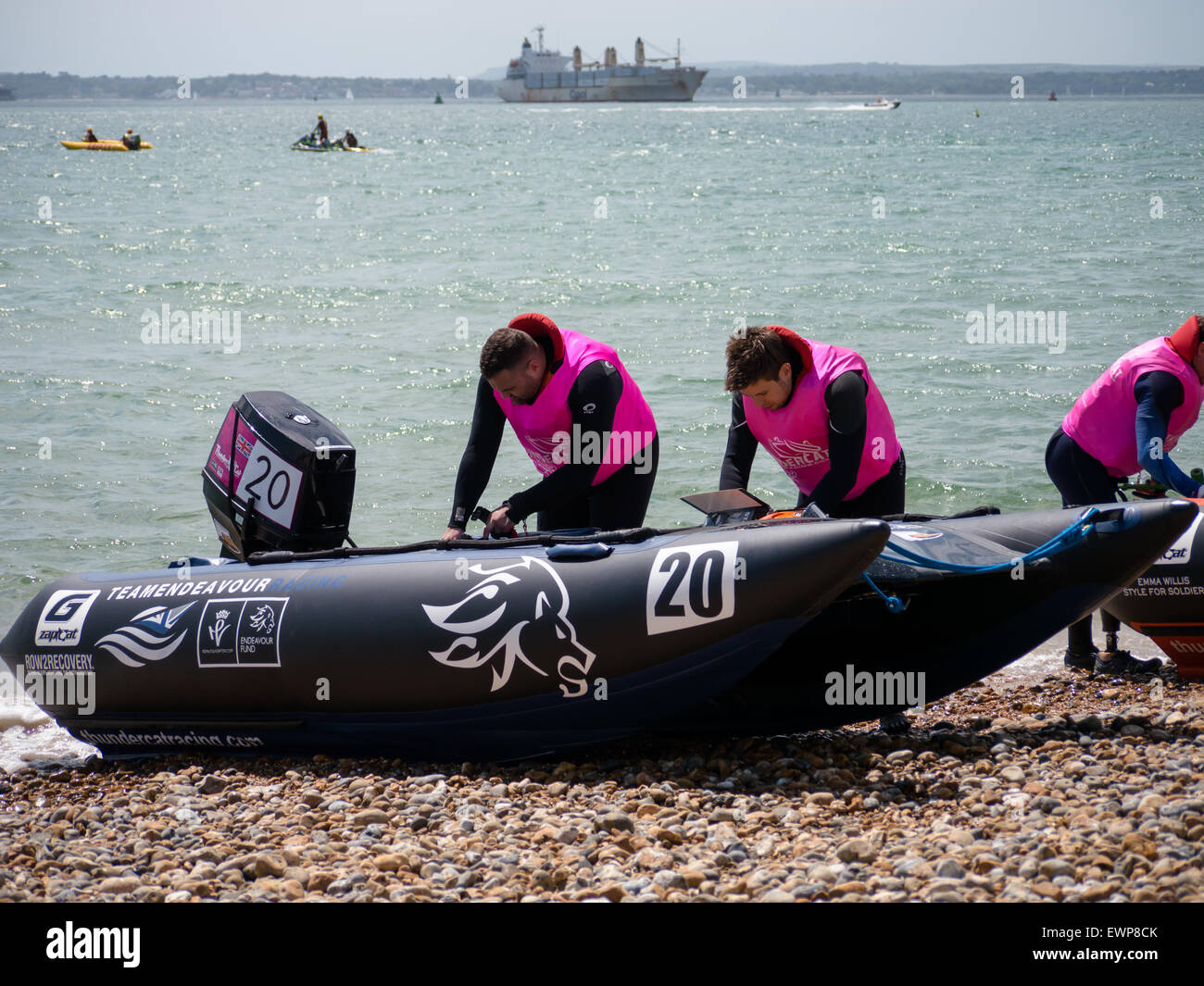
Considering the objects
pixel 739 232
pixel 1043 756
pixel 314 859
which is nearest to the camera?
pixel 314 859

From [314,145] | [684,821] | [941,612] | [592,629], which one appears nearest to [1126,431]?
[941,612]

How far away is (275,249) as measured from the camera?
21.8 metres

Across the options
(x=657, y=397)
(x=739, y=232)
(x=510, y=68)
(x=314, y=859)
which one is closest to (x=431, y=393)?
(x=657, y=397)

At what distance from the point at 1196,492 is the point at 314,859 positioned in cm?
333

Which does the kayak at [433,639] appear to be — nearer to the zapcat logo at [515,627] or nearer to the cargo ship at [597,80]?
the zapcat logo at [515,627]

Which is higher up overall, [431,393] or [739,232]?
[739,232]

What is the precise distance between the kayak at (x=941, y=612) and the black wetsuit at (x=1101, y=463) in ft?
1.91

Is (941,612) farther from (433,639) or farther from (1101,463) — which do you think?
(433,639)

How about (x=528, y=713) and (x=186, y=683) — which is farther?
(x=186, y=683)

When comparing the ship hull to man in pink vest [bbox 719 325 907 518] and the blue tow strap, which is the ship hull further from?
the blue tow strap

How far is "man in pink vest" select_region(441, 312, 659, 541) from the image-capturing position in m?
4.49

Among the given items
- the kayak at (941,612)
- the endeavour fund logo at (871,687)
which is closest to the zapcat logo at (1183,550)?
the kayak at (941,612)

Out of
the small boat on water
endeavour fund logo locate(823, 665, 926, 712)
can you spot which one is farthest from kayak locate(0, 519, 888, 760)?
the small boat on water

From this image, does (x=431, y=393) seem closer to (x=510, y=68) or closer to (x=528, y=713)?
(x=528, y=713)
